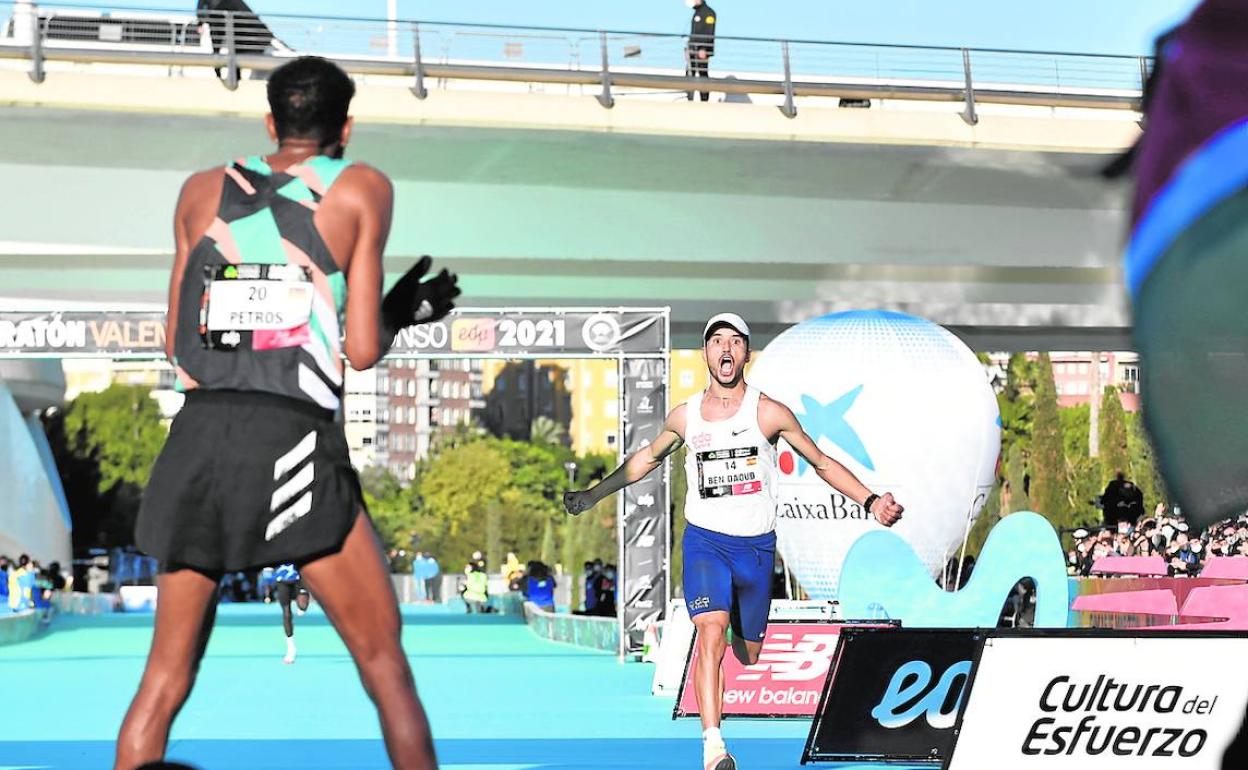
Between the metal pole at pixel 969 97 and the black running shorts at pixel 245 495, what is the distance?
22.5m

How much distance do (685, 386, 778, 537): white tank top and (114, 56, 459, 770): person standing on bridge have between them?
4.47 m

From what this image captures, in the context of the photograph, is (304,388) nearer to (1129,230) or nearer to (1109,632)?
(1129,230)

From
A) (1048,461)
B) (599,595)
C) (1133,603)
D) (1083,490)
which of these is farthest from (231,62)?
(1083,490)

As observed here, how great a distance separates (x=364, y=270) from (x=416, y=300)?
0.95 ft

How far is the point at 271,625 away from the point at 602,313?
740 inches

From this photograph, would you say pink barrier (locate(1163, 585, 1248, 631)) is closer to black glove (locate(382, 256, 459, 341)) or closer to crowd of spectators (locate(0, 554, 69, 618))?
black glove (locate(382, 256, 459, 341))

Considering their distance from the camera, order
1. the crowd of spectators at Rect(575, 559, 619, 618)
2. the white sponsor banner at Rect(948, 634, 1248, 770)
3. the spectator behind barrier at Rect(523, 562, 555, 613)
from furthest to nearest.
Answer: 1. the spectator behind barrier at Rect(523, 562, 555, 613)
2. the crowd of spectators at Rect(575, 559, 619, 618)
3. the white sponsor banner at Rect(948, 634, 1248, 770)

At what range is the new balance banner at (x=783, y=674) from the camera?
12836 mm

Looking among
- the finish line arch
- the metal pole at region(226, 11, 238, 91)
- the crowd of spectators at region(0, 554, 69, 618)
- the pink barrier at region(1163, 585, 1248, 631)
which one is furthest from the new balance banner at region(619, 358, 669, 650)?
the crowd of spectators at region(0, 554, 69, 618)

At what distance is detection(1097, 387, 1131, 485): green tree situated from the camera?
72625 mm

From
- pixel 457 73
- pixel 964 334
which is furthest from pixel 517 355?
pixel 964 334

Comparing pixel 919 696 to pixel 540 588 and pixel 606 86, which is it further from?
pixel 540 588

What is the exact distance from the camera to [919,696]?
32.5ft

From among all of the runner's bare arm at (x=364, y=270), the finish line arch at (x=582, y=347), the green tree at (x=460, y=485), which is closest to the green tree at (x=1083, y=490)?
the finish line arch at (x=582, y=347)
